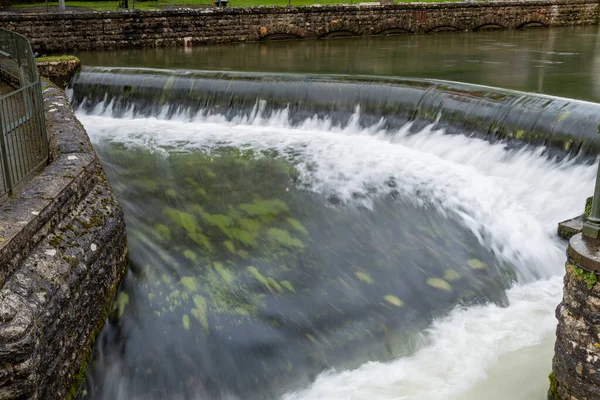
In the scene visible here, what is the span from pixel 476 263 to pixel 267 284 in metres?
2.26

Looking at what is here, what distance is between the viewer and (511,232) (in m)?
7.82

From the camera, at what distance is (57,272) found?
4.81 metres

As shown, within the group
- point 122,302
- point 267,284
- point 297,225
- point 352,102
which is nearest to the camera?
point 122,302

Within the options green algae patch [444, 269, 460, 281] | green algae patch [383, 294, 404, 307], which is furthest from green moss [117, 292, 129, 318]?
green algae patch [444, 269, 460, 281]

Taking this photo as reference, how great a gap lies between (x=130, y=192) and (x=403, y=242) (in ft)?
11.9

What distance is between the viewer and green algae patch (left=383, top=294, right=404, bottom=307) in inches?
254

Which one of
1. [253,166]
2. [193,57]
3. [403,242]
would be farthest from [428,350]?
[193,57]

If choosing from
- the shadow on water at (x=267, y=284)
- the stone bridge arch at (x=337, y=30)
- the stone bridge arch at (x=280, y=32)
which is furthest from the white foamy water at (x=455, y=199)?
the stone bridge arch at (x=337, y=30)

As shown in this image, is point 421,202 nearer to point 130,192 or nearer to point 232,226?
point 232,226

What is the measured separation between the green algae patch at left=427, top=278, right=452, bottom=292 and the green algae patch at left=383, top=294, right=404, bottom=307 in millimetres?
460

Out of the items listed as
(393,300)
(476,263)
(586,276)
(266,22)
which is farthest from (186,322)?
(266,22)

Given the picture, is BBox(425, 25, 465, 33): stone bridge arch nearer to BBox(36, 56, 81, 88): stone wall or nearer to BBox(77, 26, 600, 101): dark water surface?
BBox(77, 26, 600, 101): dark water surface

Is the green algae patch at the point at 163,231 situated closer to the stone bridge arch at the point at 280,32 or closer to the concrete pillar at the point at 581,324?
the concrete pillar at the point at 581,324

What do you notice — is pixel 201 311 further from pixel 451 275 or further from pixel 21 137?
pixel 451 275
